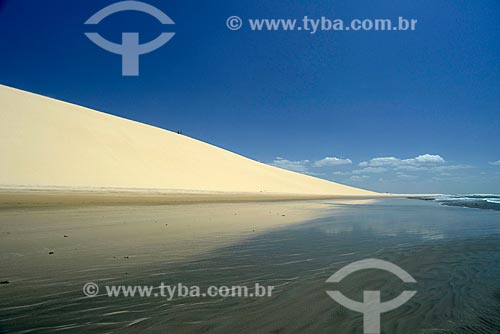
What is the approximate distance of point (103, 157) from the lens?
110 feet

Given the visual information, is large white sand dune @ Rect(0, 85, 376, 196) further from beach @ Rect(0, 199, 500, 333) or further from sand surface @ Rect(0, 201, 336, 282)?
beach @ Rect(0, 199, 500, 333)

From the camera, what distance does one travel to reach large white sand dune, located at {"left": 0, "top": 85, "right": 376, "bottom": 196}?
26455 millimetres

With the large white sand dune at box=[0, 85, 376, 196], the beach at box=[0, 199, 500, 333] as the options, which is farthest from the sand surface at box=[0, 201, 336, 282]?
the large white sand dune at box=[0, 85, 376, 196]

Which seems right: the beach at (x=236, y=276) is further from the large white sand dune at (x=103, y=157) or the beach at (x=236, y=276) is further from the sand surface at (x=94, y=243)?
the large white sand dune at (x=103, y=157)

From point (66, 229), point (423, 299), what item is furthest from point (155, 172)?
point (423, 299)

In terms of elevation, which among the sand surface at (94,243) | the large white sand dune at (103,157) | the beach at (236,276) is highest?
the large white sand dune at (103,157)

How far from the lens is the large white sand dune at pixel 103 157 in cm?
2645

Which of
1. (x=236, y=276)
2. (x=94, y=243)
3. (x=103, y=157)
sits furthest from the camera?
(x=103, y=157)

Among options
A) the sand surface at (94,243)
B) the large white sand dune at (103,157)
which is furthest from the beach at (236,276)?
the large white sand dune at (103,157)

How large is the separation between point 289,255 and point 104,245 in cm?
333

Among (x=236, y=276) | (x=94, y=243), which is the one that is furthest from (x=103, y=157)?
(x=236, y=276)

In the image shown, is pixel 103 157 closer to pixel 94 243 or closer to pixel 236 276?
pixel 94 243

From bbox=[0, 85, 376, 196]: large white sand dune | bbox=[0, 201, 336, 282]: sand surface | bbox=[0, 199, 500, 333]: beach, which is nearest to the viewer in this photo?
bbox=[0, 199, 500, 333]: beach

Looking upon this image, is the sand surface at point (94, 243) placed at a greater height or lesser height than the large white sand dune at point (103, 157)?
lesser
